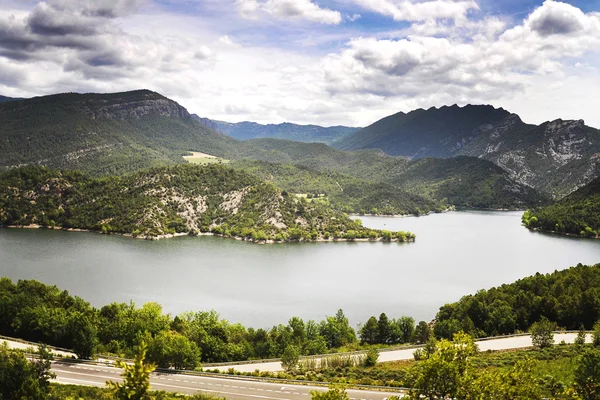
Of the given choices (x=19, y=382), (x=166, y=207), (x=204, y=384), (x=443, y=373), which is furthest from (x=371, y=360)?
(x=166, y=207)

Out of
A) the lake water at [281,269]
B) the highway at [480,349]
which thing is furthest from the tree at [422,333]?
the lake water at [281,269]

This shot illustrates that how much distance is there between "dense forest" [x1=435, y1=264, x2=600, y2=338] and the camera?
4800 cm

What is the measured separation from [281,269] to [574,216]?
84.2 m

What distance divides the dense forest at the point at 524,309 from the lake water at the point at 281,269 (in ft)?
26.7

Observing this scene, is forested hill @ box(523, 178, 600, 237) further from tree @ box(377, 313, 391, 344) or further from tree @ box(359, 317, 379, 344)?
tree @ box(359, 317, 379, 344)

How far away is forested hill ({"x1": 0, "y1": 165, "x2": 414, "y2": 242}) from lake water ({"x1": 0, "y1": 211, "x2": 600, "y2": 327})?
6.15 m

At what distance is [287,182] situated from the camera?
19638cm

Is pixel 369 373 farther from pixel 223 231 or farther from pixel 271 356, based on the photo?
pixel 223 231

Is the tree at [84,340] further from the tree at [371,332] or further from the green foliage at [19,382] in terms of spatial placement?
the tree at [371,332]

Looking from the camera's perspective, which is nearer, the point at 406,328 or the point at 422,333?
the point at 422,333

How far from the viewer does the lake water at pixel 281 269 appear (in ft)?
203

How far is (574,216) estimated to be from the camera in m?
127

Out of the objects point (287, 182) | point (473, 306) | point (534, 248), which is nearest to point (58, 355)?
point (473, 306)

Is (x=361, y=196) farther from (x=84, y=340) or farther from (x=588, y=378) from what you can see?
(x=588, y=378)
